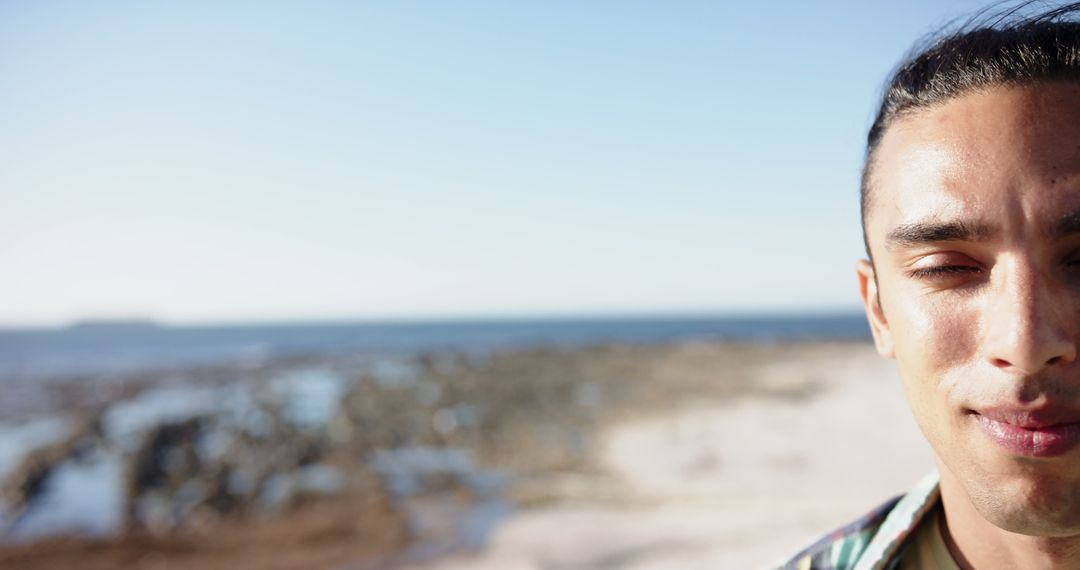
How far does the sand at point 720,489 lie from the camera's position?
7621mm

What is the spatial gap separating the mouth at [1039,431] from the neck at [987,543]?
31 centimetres

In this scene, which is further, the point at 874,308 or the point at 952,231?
the point at 874,308

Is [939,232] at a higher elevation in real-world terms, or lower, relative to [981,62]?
lower

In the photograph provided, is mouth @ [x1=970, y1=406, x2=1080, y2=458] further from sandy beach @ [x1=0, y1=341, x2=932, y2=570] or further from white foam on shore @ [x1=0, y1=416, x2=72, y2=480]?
white foam on shore @ [x1=0, y1=416, x2=72, y2=480]

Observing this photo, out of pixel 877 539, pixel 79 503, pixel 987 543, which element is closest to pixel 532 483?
pixel 79 503

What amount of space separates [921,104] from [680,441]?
41.1ft

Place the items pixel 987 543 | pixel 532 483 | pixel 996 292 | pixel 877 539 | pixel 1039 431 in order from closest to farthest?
pixel 1039 431 < pixel 996 292 < pixel 987 543 < pixel 877 539 < pixel 532 483

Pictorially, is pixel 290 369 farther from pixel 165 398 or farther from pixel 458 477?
pixel 458 477

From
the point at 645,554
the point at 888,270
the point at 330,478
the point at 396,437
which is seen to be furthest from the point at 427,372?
the point at 888,270

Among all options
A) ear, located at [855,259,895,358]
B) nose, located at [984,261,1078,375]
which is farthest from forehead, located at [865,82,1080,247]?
ear, located at [855,259,895,358]

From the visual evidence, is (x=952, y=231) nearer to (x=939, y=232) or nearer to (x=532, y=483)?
(x=939, y=232)

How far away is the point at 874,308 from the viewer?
2115mm

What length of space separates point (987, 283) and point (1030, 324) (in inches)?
6.6

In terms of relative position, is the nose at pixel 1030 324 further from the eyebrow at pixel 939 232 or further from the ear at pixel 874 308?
the ear at pixel 874 308
